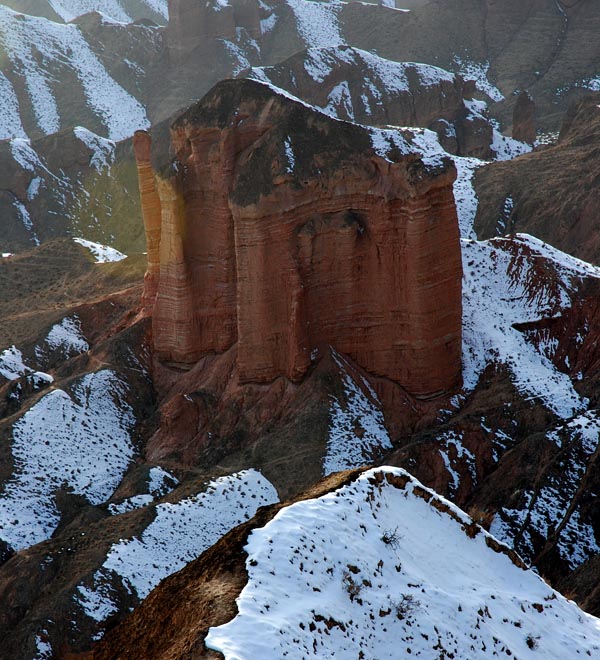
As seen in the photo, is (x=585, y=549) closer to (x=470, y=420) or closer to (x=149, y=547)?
(x=470, y=420)

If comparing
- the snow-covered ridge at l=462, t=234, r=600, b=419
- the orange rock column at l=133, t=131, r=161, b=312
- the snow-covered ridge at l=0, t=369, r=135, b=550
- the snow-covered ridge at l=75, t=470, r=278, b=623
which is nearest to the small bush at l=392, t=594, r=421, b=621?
the snow-covered ridge at l=75, t=470, r=278, b=623

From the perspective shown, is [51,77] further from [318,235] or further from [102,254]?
[318,235]

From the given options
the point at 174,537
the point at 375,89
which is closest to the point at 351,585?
the point at 174,537

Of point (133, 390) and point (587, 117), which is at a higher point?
point (587, 117)

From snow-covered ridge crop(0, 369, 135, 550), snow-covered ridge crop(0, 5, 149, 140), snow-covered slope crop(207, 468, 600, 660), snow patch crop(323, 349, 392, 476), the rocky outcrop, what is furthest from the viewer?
snow-covered ridge crop(0, 5, 149, 140)

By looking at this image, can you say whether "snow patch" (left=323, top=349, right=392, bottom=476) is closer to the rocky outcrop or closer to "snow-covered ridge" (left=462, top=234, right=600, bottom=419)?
"snow-covered ridge" (left=462, top=234, right=600, bottom=419)

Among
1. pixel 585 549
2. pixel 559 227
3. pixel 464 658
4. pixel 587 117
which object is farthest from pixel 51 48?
pixel 464 658

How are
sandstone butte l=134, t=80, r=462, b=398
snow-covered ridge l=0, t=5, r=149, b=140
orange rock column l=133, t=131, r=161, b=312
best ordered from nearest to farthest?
sandstone butte l=134, t=80, r=462, b=398 < orange rock column l=133, t=131, r=161, b=312 < snow-covered ridge l=0, t=5, r=149, b=140
